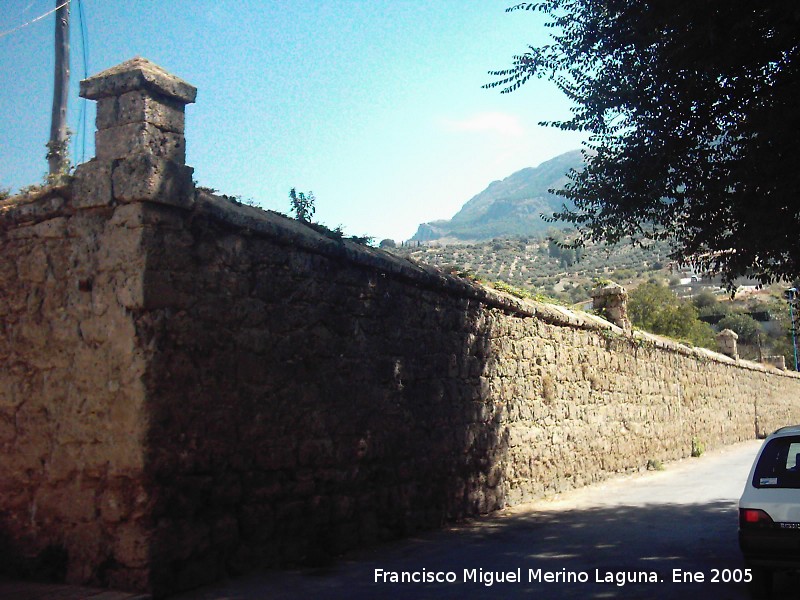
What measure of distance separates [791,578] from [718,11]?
518 cm

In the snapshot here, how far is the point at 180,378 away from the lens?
222 inches

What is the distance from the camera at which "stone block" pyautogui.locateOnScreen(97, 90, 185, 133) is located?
574cm

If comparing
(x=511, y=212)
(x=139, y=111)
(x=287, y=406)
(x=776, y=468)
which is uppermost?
(x=511, y=212)

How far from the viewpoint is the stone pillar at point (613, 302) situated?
15945mm

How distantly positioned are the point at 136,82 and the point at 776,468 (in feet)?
18.6

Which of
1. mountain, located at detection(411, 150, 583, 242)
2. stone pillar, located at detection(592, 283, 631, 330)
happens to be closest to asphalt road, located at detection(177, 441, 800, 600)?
stone pillar, located at detection(592, 283, 631, 330)

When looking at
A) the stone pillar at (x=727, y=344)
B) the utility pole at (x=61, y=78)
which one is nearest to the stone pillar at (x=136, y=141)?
the utility pole at (x=61, y=78)

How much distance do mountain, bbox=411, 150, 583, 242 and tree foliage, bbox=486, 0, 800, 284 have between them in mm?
69880

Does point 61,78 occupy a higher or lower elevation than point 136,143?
higher

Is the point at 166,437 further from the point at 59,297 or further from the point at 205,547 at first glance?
the point at 59,297

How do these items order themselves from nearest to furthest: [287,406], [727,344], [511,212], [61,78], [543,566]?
1. [287,406]
2. [543,566]
3. [61,78]
4. [727,344]
5. [511,212]

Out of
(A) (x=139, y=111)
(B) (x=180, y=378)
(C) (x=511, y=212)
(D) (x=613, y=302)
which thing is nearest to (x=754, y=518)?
(B) (x=180, y=378)

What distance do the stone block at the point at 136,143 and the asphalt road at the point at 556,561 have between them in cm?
321

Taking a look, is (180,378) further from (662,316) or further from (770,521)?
(662,316)
